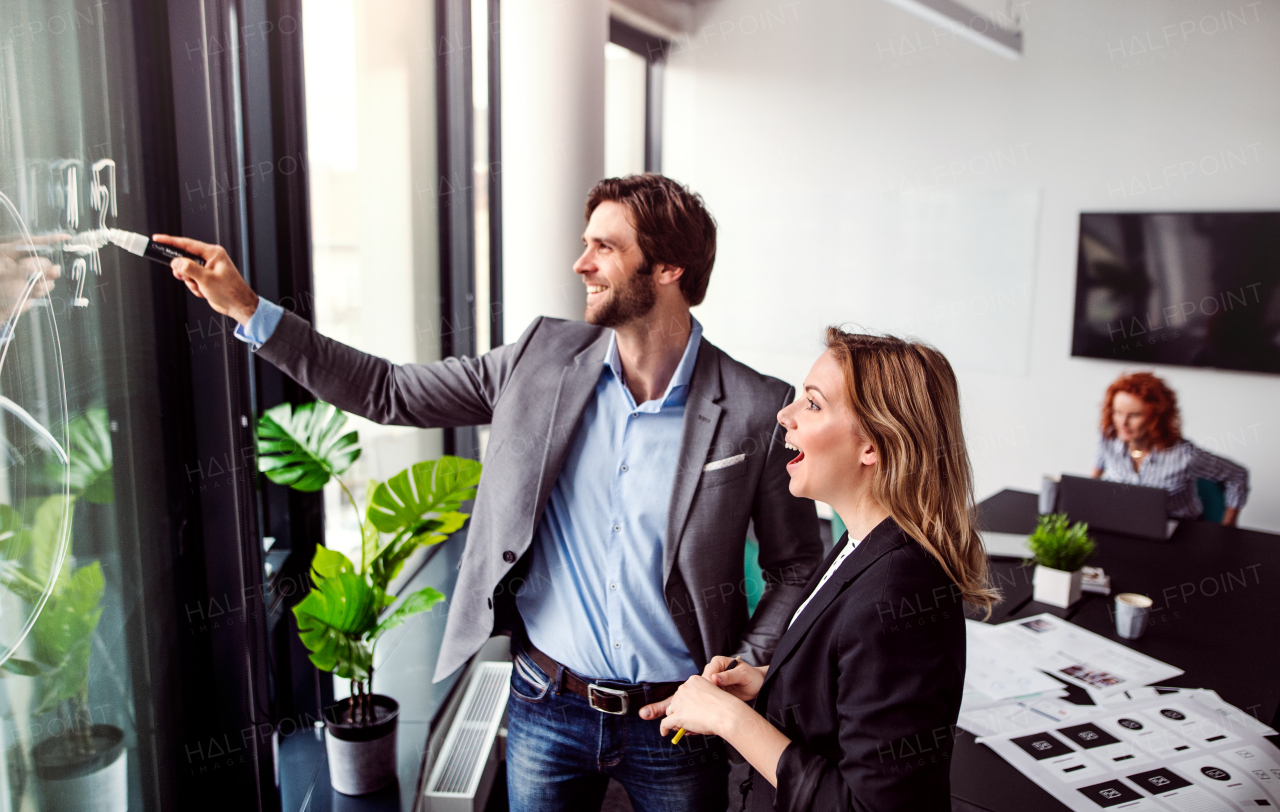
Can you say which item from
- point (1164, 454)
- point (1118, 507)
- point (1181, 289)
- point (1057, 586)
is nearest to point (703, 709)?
point (1057, 586)

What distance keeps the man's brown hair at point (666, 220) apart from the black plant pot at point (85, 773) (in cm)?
121

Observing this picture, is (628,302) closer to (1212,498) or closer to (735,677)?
(735,677)

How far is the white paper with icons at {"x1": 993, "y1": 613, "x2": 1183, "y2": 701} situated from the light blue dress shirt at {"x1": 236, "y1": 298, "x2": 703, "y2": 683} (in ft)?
3.21

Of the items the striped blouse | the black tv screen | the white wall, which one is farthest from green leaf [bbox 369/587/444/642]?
the black tv screen

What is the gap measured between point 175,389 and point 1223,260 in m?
4.93

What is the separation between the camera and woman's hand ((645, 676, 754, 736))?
47.3 inches

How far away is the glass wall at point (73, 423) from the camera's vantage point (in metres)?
1.05

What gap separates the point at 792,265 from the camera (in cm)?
561

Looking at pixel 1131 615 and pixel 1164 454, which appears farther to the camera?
pixel 1164 454

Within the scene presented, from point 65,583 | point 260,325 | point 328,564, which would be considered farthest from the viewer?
point 328,564

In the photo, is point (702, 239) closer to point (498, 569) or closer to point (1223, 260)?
point (498, 569)

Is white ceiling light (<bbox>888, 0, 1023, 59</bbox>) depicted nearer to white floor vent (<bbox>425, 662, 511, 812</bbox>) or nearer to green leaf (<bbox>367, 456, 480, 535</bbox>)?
green leaf (<bbox>367, 456, 480, 535</bbox>)

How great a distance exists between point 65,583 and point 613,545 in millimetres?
874

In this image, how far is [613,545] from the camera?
162 cm
